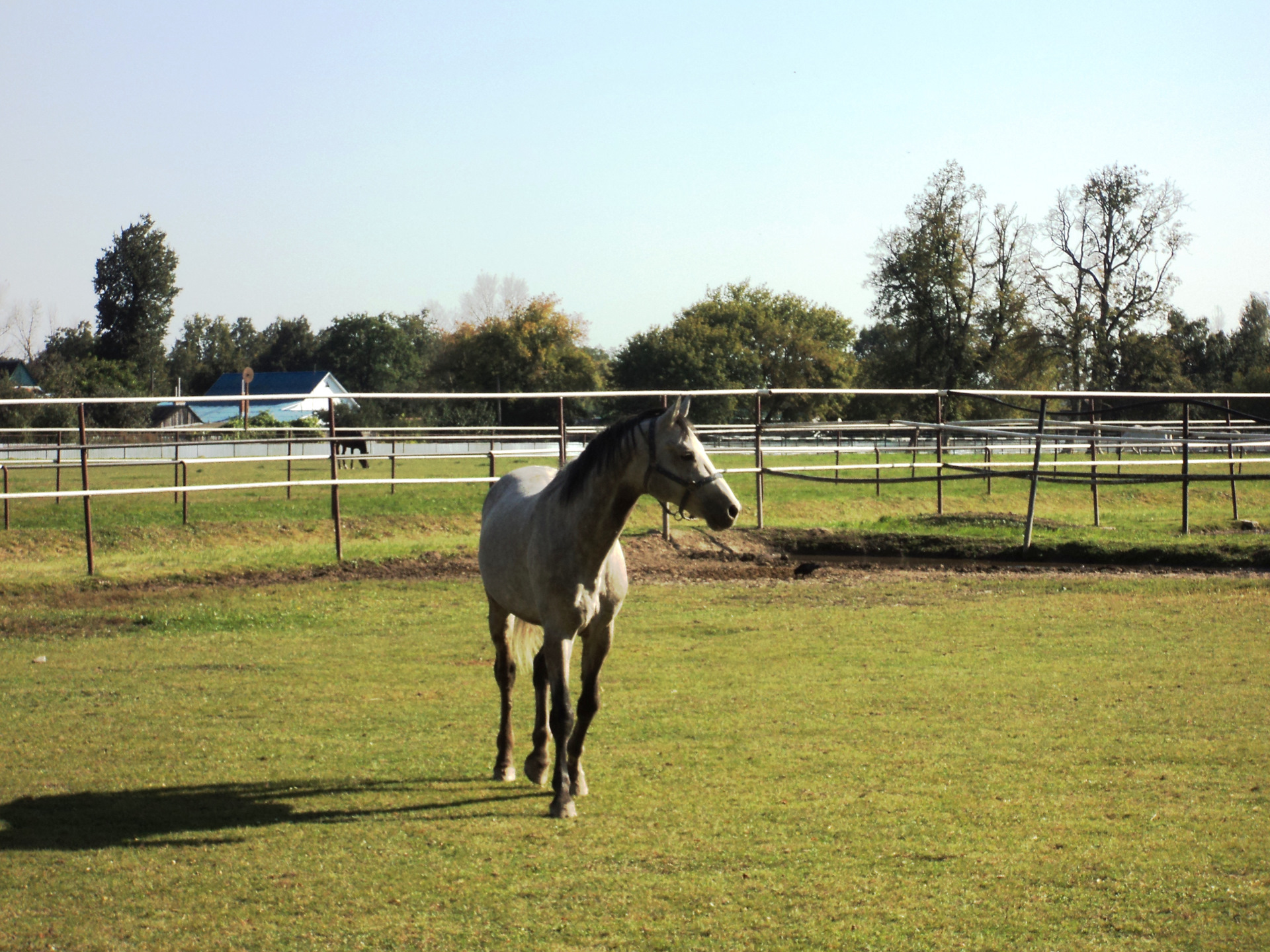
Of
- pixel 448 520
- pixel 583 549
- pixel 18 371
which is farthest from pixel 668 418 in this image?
pixel 18 371

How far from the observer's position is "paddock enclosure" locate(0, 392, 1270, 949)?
3.56m

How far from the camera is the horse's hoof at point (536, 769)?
17.1 ft

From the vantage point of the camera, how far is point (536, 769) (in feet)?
17.1

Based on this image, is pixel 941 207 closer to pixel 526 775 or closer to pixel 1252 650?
pixel 1252 650

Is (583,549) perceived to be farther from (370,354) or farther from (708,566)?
(370,354)

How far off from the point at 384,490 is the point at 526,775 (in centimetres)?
1950

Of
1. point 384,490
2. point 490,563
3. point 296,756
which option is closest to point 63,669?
point 296,756

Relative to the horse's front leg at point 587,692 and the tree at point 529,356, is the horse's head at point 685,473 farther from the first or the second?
the tree at point 529,356

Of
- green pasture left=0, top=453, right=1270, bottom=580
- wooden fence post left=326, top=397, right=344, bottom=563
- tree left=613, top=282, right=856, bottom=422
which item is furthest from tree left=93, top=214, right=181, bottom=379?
wooden fence post left=326, top=397, right=344, bottom=563

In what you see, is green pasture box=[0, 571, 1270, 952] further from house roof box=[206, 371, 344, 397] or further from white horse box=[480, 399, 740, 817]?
house roof box=[206, 371, 344, 397]

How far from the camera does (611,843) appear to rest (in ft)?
14.0

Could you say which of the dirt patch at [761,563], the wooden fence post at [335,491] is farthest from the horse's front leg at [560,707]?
the wooden fence post at [335,491]

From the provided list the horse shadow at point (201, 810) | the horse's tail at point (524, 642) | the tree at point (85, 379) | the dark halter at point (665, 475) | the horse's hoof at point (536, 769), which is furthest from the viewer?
the tree at point (85, 379)

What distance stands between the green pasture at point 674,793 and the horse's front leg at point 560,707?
183 mm
